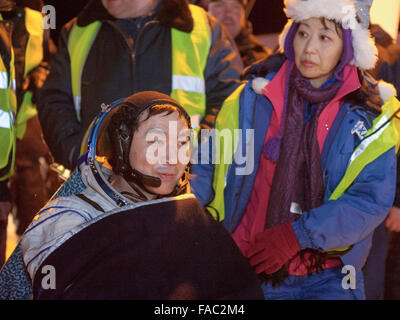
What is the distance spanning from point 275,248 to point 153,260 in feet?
2.88

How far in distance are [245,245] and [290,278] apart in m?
0.26

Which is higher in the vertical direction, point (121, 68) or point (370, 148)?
point (121, 68)

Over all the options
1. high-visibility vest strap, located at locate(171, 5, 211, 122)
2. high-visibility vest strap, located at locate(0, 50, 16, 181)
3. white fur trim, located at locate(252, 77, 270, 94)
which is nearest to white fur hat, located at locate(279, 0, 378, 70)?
white fur trim, located at locate(252, 77, 270, 94)

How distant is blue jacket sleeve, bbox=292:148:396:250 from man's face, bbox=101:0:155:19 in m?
1.55

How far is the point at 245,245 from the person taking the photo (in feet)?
9.91

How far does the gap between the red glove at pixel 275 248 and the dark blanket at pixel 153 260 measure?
552mm

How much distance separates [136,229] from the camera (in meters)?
2.13

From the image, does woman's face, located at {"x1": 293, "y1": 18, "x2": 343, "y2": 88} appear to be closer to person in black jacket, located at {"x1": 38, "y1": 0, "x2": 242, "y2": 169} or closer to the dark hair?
the dark hair

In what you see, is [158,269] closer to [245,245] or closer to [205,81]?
[245,245]

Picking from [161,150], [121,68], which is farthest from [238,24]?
[161,150]

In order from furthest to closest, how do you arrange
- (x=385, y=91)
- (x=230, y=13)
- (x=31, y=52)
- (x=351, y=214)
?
(x=230, y=13)
(x=31, y=52)
(x=385, y=91)
(x=351, y=214)

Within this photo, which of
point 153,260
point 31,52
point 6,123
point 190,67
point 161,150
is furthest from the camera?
point 31,52

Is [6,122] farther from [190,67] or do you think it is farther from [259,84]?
[259,84]
